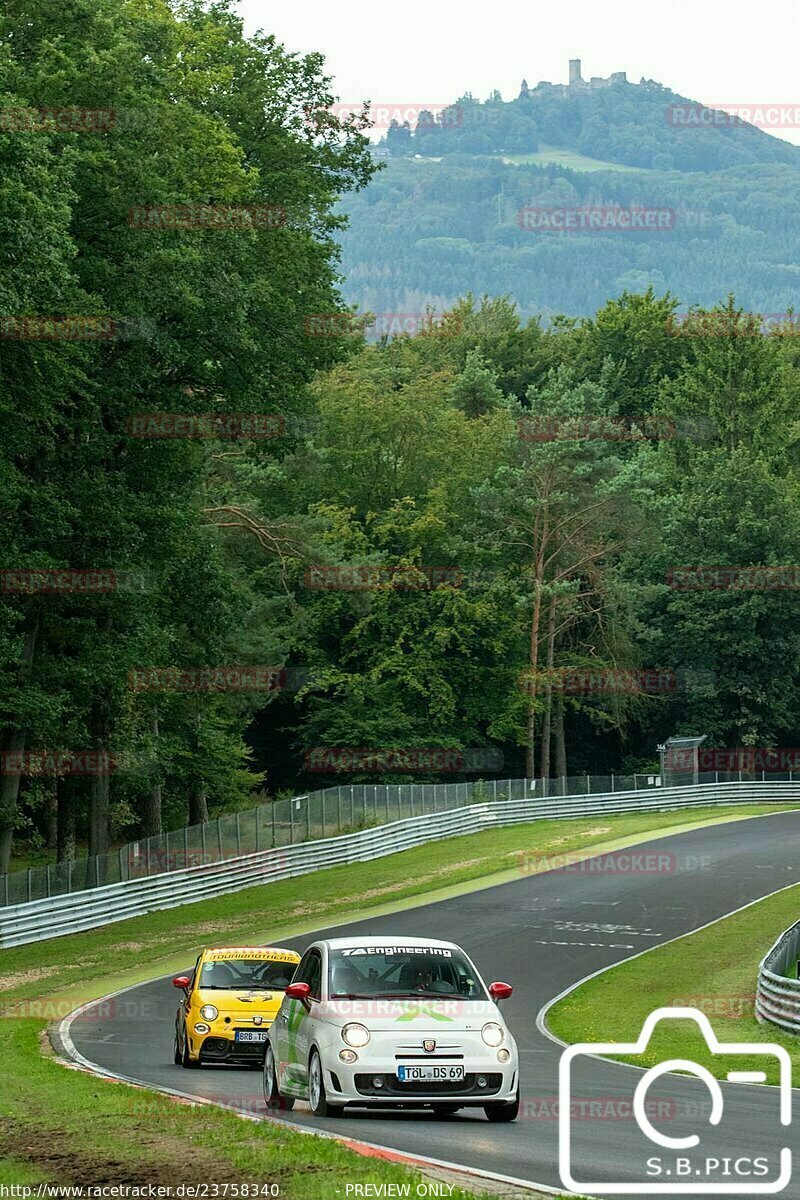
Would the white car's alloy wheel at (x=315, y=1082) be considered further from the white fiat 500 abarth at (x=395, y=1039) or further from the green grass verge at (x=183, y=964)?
the green grass verge at (x=183, y=964)

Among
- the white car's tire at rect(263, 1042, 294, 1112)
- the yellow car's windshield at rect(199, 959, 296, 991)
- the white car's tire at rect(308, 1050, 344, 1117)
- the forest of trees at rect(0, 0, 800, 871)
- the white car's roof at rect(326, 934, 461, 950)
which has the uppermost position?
the forest of trees at rect(0, 0, 800, 871)

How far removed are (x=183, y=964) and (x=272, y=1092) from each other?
19.5 metres

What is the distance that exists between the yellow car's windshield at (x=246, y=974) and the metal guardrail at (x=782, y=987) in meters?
7.20

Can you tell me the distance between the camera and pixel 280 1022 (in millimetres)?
15141

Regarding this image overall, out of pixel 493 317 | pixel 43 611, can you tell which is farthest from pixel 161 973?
pixel 493 317

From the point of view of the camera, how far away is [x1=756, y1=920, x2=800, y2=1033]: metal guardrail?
2334 centimetres

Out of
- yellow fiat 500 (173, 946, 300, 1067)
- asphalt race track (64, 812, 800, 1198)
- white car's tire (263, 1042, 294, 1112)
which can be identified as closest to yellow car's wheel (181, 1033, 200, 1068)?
yellow fiat 500 (173, 946, 300, 1067)

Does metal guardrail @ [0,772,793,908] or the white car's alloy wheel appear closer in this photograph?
the white car's alloy wheel

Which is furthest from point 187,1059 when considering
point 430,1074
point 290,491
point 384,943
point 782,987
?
point 290,491

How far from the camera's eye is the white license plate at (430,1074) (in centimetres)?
1332

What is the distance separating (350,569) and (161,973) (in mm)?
39933

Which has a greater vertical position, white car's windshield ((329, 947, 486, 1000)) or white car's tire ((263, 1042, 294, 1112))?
white car's windshield ((329, 947, 486, 1000))

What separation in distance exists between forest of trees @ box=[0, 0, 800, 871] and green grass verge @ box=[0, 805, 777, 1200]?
17.0ft

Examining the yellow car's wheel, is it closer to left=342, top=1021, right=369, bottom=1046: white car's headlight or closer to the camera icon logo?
left=342, top=1021, right=369, bottom=1046: white car's headlight
